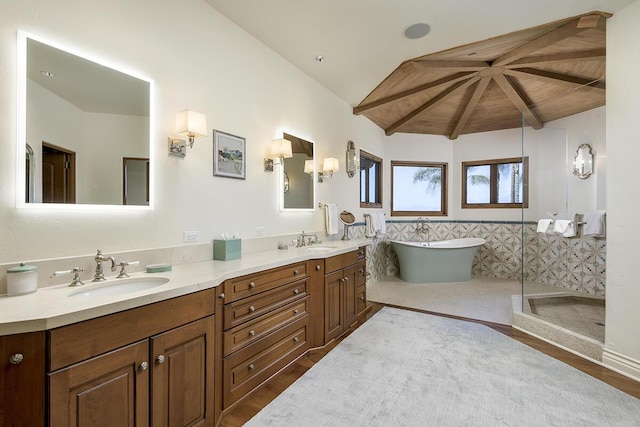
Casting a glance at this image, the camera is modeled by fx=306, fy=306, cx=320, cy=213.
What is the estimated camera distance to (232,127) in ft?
8.45

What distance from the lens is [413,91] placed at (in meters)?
3.99

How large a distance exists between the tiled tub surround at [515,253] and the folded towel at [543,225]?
7 centimetres

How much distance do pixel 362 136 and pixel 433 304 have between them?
8.99 ft

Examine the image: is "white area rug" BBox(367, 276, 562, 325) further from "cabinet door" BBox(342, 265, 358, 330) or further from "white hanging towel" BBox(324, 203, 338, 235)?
"white hanging towel" BBox(324, 203, 338, 235)

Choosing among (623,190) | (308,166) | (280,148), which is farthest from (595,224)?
(280,148)

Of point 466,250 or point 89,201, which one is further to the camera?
point 466,250

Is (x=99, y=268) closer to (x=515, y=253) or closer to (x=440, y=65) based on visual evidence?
(x=440, y=65)

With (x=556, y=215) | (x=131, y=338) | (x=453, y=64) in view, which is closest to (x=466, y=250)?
(x=556, y=215)

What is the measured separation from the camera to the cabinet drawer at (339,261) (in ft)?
9.00

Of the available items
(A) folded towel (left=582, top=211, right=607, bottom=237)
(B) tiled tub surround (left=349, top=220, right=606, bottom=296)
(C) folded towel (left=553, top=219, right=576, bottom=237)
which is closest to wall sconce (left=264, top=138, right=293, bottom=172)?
(B) tiled tub surround (left=349, top=220, right=606, bottom=296)

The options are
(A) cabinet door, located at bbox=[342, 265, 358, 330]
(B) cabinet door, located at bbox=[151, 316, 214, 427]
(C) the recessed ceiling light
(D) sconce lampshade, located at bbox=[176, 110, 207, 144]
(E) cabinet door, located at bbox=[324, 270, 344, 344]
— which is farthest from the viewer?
(A) cabinet door, located at bbox=[342, 265, 358, 330]

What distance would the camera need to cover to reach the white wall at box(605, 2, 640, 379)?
2221 mm

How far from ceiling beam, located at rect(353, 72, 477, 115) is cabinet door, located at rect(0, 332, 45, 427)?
13.6 feet

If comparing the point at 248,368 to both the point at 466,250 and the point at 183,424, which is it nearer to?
the point at 183,424
